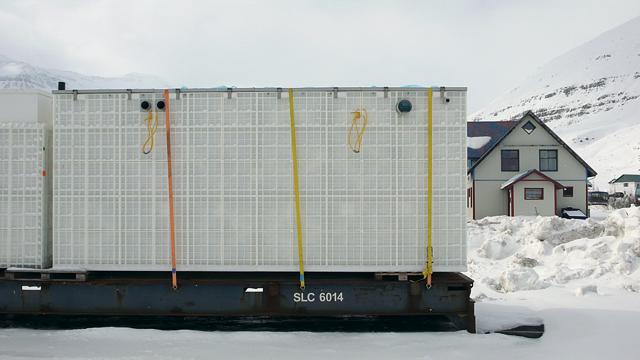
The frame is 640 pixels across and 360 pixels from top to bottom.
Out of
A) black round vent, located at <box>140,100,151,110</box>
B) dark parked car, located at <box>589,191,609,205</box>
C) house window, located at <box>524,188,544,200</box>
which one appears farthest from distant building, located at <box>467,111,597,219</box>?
dark parked car, located at <box>589,191,609,205</box>

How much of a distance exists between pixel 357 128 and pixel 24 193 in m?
4.99

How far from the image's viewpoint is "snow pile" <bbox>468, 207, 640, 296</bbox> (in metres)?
8.48

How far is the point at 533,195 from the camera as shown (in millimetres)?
24016

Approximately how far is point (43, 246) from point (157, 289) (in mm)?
1855

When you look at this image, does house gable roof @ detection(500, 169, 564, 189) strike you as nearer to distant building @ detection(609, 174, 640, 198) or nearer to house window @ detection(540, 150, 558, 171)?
house window @ detection(540, 150, 558, 171)

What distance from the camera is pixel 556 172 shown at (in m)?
25.2

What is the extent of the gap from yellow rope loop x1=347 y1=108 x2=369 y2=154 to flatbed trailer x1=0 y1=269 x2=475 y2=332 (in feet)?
6.13

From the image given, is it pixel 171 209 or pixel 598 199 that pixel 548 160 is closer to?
pixel 171 209

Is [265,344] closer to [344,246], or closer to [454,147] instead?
[344,246]

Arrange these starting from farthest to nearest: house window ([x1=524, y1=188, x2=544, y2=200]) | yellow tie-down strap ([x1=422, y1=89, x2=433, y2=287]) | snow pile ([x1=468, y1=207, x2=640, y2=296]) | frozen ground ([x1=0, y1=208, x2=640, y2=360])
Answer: house window ([x1=524, y1=188, x2=544, y2=200]) < snow pile ([x1=468, y1=207, x2=640, y2=296]) < yellow tie-down strap ([x1=422, y1=89, x2=433, y2=287]) < frozen ground ([x1=0, y1=208, x2=640, y2=360])

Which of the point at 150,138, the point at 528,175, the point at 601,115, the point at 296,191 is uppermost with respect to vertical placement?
the point at 601,115

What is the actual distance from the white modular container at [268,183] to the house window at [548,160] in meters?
21.9

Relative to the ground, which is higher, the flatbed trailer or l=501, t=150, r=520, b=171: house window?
l=501, t=150, r=520, b=171: house window

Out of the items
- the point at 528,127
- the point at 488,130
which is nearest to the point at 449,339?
the point at 528,127
